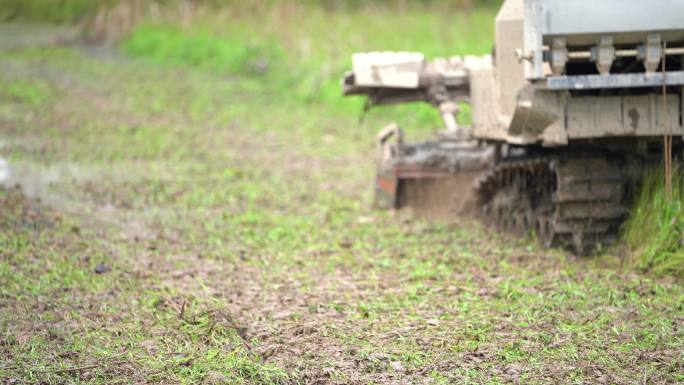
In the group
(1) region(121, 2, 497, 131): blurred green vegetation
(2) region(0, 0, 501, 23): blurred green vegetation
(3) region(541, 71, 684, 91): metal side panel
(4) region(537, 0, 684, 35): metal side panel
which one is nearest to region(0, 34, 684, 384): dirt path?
(3) region(541, 71, 684, 91): metal side panel

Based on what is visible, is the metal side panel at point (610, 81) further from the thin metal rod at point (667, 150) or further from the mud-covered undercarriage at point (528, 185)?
the mud-covered undercarriage at point (528, 185)

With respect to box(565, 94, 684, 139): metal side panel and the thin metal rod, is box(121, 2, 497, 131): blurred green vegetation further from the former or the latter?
box(565, 94, 684, 139): metal side panel

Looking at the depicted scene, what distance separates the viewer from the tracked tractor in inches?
286

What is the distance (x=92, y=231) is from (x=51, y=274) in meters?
1.71

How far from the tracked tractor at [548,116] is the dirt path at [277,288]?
1.27 feet

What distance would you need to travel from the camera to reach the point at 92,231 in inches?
375

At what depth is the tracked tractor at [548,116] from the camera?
7.27m

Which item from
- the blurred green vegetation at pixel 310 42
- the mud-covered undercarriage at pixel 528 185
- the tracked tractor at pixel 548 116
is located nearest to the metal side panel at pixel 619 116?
the tracked tractor at pixel 548 116

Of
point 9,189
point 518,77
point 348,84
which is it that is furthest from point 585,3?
point 9,189

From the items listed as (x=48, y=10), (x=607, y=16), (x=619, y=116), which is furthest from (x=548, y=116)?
(x=48, y=10)

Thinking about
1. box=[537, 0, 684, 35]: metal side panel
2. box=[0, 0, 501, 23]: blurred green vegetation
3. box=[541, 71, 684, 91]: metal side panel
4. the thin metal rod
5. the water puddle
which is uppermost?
box=[0, 0, 501, 23]: blurred green vegetation

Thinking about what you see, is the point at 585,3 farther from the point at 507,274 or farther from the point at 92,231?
the point at 92,231

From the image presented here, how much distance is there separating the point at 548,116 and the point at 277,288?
2.06 metres

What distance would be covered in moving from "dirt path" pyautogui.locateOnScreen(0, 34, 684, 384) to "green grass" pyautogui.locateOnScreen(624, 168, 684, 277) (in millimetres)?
184
